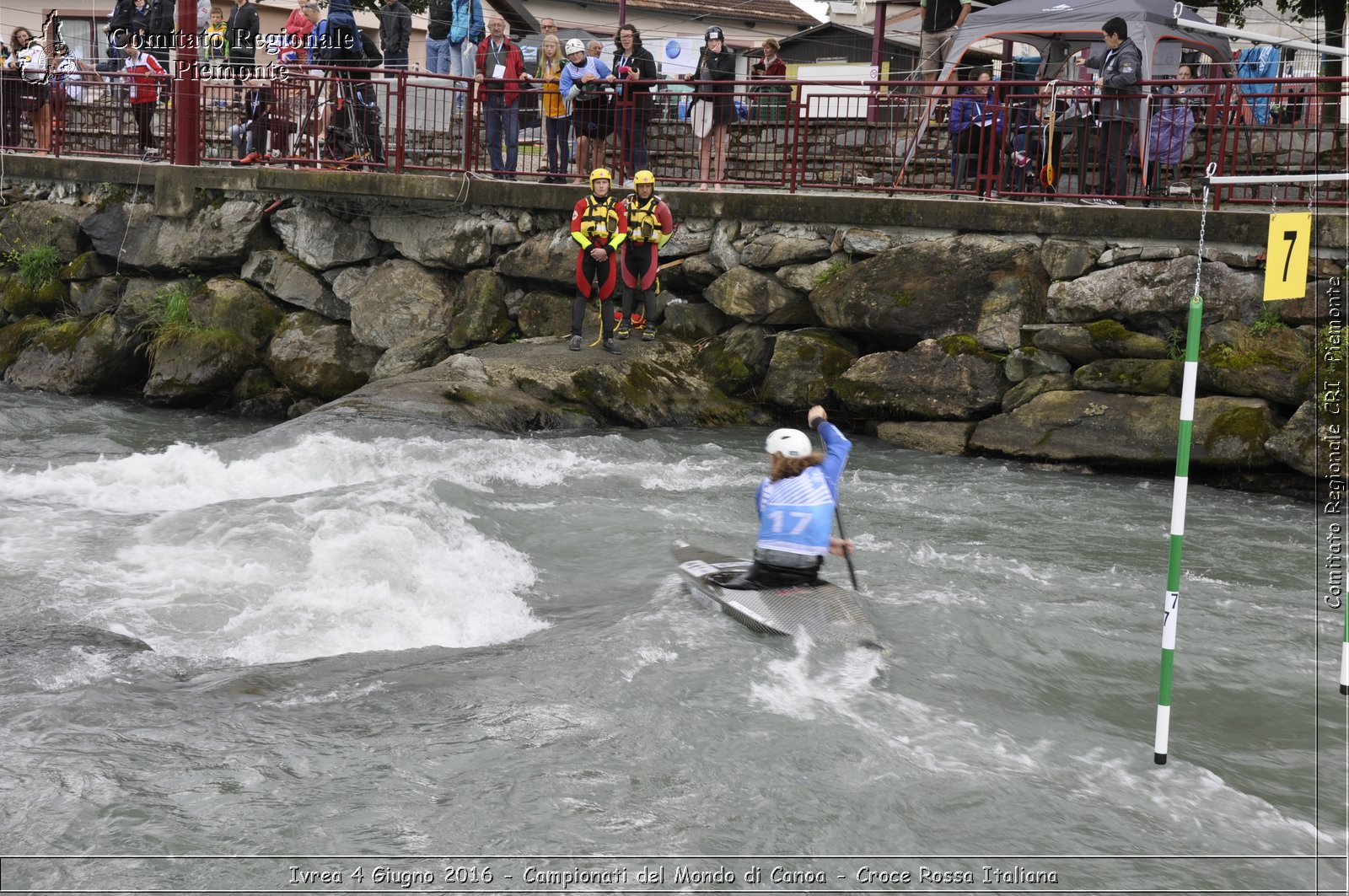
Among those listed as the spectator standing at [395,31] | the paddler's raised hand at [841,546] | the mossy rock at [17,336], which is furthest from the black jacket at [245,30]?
the paddler's raised hand at [841,546]

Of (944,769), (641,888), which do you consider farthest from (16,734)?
(944,769)

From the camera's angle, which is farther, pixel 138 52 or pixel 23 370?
pixel 138 52

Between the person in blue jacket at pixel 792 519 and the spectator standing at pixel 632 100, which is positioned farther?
the spectator standing at pixel 632 100

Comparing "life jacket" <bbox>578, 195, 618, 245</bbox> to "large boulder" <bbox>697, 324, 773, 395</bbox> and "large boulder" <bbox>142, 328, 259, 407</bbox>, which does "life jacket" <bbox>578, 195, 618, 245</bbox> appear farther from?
"large boulder" <bbox>142, 328, 259, 407</bbox>

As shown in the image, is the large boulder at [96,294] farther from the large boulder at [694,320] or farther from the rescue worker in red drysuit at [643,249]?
the large boulder at [694,320]

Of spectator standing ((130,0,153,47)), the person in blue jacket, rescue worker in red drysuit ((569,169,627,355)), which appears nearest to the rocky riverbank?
rescue worker in red drysuit ((569,169,627,355))

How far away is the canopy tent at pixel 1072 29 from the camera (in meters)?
13.9

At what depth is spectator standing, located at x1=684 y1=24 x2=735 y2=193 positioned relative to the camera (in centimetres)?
1359

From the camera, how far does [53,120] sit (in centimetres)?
1681

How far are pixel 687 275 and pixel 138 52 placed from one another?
8834 mm

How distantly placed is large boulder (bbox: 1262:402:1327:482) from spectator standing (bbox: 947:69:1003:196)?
12.1 ft

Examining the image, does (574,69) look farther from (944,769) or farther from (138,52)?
(944,769)

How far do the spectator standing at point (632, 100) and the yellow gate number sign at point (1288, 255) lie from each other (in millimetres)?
8938

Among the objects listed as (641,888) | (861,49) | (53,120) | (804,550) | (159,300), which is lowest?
(641,888)
